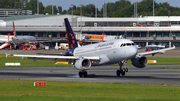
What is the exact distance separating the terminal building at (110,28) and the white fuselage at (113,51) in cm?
12746

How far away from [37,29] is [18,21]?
55.6 ft

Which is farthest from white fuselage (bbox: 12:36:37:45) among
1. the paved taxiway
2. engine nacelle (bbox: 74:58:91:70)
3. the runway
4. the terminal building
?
engine nacelle (bbox: 74:58:91:70)

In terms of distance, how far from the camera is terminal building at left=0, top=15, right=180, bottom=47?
572 feet

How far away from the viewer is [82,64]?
127ft

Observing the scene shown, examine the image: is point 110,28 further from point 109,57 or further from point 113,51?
point 113,51

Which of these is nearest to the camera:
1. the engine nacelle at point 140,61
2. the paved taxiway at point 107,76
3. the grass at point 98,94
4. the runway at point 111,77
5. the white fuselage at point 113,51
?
the grass at point 98,94

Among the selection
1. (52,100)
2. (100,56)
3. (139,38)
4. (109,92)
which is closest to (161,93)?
(109,92)

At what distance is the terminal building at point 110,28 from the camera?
572ft

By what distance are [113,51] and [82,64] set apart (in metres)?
4.01

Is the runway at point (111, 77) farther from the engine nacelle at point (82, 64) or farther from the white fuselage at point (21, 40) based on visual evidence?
the white fuselage at point (21, 40)

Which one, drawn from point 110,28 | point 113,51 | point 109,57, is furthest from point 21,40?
point 113,51

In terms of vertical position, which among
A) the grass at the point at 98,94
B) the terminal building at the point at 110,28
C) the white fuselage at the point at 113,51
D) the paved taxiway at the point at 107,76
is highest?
the terminal building at the point at 110,28

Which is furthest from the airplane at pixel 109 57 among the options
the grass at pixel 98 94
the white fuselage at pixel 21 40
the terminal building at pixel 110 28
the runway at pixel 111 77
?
the terminal building at pixel 110 28

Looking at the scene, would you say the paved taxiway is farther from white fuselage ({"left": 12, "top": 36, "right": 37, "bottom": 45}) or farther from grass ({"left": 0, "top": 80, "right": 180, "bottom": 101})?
white fuselage ({"left": 12, "top": 36, "right": 37, "bottom": 45})
